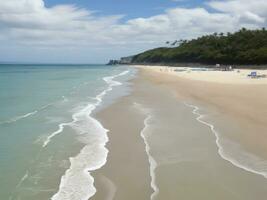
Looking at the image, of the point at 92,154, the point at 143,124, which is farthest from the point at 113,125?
the point at 92,154

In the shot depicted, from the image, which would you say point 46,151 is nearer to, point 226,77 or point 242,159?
point 242,159

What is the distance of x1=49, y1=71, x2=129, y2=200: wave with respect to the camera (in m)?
8.52

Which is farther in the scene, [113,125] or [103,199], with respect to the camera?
[113,125]

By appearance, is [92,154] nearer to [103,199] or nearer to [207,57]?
[103,199]

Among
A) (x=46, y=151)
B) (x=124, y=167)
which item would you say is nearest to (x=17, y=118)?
(x=46, y=151)

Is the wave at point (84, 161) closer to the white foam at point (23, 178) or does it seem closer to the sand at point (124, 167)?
the sand at point (124, 167)

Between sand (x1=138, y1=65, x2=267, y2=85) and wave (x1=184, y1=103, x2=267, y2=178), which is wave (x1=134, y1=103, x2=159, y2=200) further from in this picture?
sand (x1=138, y1=65, x2=267, y2=85)

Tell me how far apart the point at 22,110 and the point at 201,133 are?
11.9m

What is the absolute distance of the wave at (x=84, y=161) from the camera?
852 cm

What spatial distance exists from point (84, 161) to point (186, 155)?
289 centimetres

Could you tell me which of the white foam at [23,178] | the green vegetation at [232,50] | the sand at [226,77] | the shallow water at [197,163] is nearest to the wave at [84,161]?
the white foam at [23,178]

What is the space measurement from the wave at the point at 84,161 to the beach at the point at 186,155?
0.23m

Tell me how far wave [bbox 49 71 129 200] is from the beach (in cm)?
23

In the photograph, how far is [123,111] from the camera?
21828 mm
